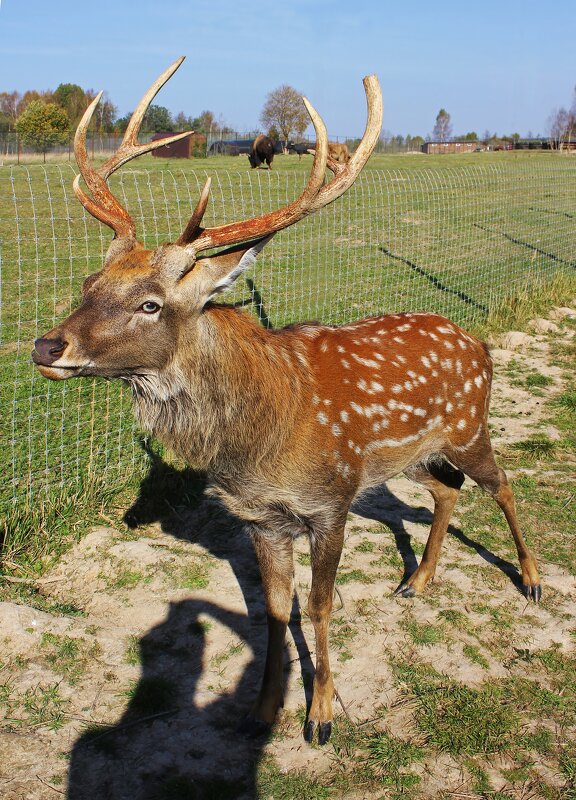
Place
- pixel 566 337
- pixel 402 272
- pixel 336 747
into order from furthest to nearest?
1. pixel 402 272
2. pixel 566 337
3. pixel 336 747

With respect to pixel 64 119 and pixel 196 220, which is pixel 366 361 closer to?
pixel 196 220

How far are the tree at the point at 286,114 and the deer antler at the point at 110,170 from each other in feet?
122

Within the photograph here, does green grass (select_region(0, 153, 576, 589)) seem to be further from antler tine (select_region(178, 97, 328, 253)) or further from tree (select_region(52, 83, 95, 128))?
tree (select_region(52, 83, 95, 128))

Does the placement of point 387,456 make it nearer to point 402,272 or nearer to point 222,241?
point 222,241

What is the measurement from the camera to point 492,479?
15.1ft

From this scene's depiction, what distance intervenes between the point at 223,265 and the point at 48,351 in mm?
829

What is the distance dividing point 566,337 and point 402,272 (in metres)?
2.43

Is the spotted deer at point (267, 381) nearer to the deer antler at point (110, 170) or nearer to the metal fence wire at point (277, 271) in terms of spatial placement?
the deer antler at point (110, 170)

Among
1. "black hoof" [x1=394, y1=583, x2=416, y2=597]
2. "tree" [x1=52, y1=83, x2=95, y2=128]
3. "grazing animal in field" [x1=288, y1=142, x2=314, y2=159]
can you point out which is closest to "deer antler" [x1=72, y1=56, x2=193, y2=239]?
"grazing animal in field" [x1=288, y1=142, x2=314, y2=159]

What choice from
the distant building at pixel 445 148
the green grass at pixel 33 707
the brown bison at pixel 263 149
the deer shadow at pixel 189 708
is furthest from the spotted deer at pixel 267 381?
the distant building at pixel 445 148

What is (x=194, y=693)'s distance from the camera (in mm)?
3797

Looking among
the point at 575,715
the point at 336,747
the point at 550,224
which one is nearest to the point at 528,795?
the point at 575,715

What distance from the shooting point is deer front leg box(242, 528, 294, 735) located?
3674 mm

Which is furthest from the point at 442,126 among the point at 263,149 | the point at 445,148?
the point at 263,149
